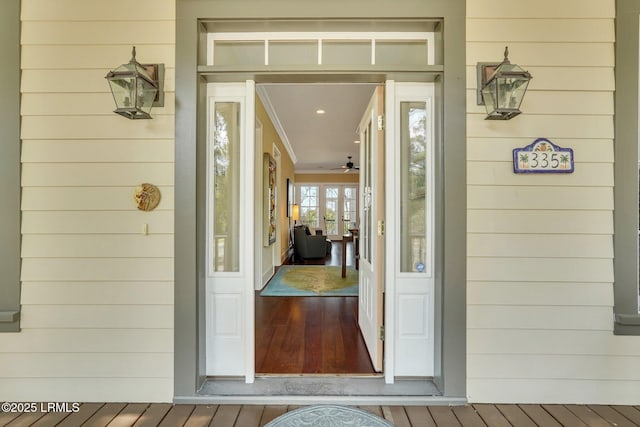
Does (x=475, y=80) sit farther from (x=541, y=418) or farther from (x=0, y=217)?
(x=0, y=217)

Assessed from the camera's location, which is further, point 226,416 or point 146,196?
point 146,196

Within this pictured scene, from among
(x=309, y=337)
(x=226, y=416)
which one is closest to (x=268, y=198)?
(x=309, y=337)

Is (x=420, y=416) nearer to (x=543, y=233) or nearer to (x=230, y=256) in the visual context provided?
(x=543, y=233)

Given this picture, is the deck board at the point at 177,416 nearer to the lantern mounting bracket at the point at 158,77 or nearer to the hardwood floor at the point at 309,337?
the hardwood floor at the point at 309,337

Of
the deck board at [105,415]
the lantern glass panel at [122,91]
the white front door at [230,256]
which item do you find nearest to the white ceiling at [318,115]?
the white front door at [230,256]

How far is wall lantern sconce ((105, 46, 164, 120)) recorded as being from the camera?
1.78 m

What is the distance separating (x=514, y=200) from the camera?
198cm

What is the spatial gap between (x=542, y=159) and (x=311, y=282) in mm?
3765

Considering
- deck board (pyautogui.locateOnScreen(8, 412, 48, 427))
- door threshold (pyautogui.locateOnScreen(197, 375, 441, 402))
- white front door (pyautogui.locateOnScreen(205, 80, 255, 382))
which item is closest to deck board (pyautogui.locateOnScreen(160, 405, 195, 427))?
door threshold (pyautogui.locateOnScreen(197, 375, 441, 402))

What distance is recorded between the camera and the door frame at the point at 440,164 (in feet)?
6.47

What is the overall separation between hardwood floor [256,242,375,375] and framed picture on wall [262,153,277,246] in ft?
4.07

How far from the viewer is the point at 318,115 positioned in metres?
5.06

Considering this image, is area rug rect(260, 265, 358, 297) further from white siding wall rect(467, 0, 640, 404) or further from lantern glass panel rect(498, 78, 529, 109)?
lantern glass panel rect(498, 78, 529, 109)

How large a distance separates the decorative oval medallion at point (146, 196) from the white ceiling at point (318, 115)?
5.40ft
